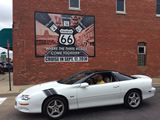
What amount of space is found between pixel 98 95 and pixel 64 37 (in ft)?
22.9

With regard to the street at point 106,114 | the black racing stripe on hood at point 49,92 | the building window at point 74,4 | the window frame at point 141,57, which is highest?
the building window at point 74,4

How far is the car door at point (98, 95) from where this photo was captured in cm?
446

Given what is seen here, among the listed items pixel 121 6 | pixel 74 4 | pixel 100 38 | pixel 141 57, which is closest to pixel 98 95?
pixel 100 38

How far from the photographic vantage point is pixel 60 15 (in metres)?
10.7

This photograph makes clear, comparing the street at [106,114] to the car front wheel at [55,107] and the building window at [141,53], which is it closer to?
the car front wheel at [55,107]

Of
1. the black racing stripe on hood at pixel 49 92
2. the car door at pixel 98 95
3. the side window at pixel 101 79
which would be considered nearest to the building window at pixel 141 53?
the side window at pixel 101 79

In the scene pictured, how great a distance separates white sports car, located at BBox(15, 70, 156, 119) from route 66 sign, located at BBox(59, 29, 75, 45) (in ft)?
20.2

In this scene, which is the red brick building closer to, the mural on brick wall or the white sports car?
the mural on brick wall

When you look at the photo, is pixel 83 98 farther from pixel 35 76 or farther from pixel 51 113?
pixel 35 76

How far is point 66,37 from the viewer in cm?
1086

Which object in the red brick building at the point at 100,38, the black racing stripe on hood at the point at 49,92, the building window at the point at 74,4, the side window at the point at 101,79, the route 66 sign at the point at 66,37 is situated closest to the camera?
the black racing stripe on hood at the point at 49,92

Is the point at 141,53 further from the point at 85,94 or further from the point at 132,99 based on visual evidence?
the point at 85,94

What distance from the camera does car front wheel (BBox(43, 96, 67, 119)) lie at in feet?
13.7

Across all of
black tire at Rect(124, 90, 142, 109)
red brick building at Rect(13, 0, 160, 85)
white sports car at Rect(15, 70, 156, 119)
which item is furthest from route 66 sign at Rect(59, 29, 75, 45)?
black tire at Rect(124, 90, 142, 109)
